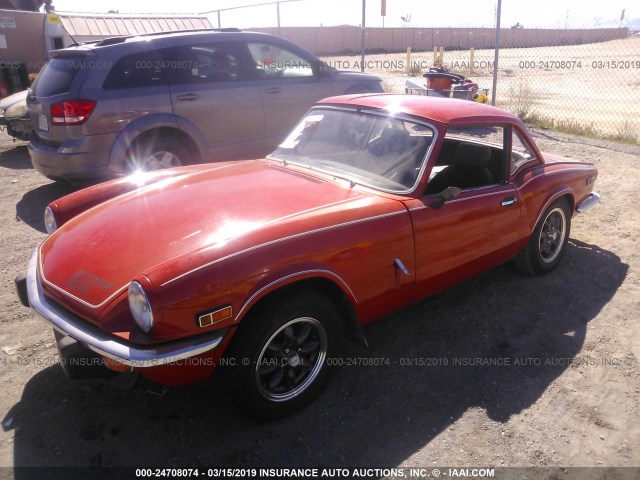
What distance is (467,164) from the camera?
12.3 feet

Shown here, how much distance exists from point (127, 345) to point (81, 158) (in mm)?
3876

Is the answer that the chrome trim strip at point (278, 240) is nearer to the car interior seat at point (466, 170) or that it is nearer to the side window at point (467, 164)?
the side window at point (467, 164)

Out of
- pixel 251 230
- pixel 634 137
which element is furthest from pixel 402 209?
pixel 634 137

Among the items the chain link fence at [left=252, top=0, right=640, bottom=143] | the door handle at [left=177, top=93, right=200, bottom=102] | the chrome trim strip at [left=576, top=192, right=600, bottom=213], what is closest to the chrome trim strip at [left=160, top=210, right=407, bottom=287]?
the chrome trim strip at [left=576, top=192, right=600, bottom=213]

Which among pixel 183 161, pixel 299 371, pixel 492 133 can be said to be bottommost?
pixel 299 371

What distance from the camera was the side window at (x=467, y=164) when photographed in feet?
12.1

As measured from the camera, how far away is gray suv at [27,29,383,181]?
5648 mm

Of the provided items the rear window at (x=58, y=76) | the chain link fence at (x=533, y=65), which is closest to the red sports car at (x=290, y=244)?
the rear window at (x=58, y=76)

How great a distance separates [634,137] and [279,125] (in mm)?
6428

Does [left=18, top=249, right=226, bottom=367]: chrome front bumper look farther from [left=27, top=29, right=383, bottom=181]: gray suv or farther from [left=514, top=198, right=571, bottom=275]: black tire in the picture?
[left=27, top=29, right=383, bottom=181]: gray suv

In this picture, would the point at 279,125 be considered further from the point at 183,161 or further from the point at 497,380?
the point at 497,380

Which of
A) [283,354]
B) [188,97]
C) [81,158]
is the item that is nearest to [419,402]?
[283,354]

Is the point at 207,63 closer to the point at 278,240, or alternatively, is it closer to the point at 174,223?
the point at 174,223

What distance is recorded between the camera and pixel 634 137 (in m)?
9.23
